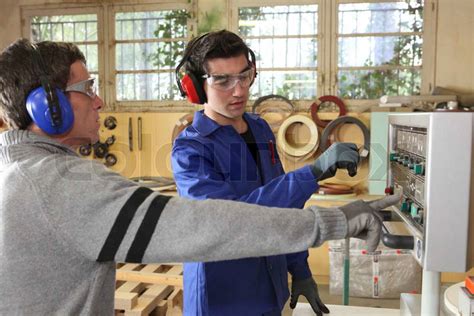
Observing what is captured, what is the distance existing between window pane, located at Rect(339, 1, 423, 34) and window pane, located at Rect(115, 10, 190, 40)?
5.04 feet

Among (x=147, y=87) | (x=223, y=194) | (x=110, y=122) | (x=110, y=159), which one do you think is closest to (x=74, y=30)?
(x=147, y=87)

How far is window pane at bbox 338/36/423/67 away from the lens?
386cm

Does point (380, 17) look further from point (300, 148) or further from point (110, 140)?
point (110, 140)

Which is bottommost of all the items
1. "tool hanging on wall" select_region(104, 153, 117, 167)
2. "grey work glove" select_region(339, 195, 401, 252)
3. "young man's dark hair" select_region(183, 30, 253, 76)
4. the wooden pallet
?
the wooden pallet

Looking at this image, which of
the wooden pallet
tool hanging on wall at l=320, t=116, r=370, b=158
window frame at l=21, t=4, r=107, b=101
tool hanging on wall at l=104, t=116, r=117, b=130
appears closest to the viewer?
the wooden pallet

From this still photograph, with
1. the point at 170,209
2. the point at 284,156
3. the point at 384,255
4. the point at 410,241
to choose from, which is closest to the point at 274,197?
the point at 410,241

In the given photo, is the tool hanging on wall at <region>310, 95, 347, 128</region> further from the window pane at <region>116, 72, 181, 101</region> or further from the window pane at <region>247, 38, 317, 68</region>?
the window pane at <region>116, 72, 181, 101</region>

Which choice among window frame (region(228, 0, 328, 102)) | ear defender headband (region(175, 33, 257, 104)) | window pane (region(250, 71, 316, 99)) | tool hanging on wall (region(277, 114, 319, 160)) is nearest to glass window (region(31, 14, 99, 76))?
window frame (region(228, 0, 328, 102))

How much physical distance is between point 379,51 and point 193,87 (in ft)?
9.36

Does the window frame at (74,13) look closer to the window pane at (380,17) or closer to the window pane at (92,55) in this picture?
the window pane at (92,55)

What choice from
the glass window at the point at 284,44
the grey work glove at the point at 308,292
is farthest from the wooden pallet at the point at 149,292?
the glass window at the point at 284,44

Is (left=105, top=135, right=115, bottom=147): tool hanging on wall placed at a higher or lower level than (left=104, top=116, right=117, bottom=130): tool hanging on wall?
lower

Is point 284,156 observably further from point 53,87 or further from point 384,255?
point 53,87

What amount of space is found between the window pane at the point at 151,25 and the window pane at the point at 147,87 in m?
0.39
